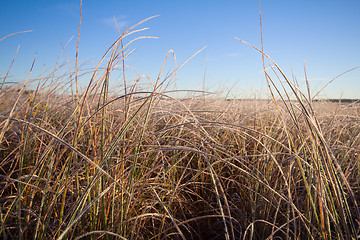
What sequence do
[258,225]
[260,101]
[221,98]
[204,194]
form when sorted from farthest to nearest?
[221,98] → [260,101] → [204,194] → [258,225]

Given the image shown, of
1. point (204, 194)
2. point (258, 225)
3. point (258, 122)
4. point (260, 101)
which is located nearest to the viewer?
point (258, 225)

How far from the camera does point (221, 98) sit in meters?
2.96

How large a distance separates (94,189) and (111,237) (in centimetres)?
18

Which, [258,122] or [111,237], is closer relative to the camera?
[111,237]

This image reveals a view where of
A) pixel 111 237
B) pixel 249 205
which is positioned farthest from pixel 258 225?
pixel 111 237

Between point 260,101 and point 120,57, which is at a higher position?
point 120,57

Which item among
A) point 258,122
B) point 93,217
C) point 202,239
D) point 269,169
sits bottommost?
point 202,239

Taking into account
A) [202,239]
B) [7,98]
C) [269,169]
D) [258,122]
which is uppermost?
[7,98]

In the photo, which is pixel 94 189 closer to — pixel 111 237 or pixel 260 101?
pixel 111 237

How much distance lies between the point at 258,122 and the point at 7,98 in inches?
92.2

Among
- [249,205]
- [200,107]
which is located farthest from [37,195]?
[200,107]

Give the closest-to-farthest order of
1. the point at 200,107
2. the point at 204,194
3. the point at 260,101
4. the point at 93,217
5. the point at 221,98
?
the point at 93,217
the point at 204,194
the point at 200,107
the point at 260,101
the point at 221,98

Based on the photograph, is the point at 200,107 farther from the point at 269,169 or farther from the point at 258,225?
the point at 258,225

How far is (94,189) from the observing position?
839 millimetres
